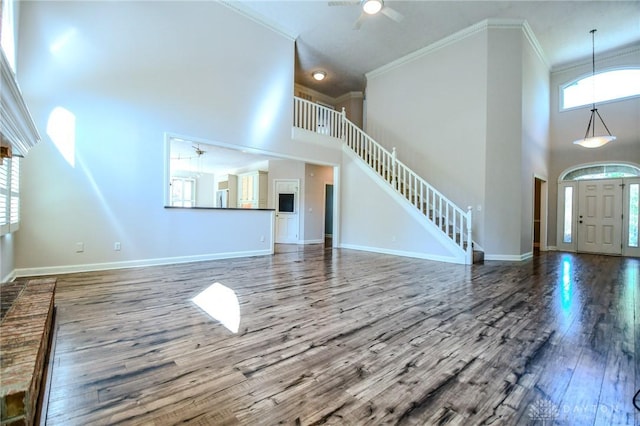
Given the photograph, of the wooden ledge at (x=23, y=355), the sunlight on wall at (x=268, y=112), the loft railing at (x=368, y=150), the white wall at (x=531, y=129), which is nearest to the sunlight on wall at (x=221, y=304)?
the wooden ledge at (x=23, y=355)

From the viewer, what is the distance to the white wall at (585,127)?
680cm

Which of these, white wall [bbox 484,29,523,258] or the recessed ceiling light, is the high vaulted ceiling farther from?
the recessed ceiling light

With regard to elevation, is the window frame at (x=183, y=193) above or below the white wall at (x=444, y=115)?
below

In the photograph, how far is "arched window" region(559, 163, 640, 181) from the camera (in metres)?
7.02

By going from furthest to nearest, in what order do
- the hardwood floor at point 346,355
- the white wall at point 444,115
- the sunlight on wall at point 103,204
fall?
1. the white wall at point 444,115
2. the sunlight on wall at point 103,204
3. the hardwood floor at point 346,355

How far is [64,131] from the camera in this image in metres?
4.05

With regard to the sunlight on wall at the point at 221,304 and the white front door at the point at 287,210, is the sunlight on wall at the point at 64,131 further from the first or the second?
the white front door at the point at 287,210

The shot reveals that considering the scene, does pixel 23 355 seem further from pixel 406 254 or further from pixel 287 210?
pixel 287 210

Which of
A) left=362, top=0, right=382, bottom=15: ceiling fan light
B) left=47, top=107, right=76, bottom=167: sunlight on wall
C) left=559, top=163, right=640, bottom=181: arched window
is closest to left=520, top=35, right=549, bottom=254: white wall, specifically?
left=559, top=163, right=640, bottom=181: arched window

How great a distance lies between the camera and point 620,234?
707cm

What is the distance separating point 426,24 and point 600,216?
651 cm

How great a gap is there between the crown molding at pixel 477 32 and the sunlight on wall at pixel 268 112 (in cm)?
343

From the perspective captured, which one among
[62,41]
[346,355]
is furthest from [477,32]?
[62,41]

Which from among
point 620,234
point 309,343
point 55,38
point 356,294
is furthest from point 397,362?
point 620,234
